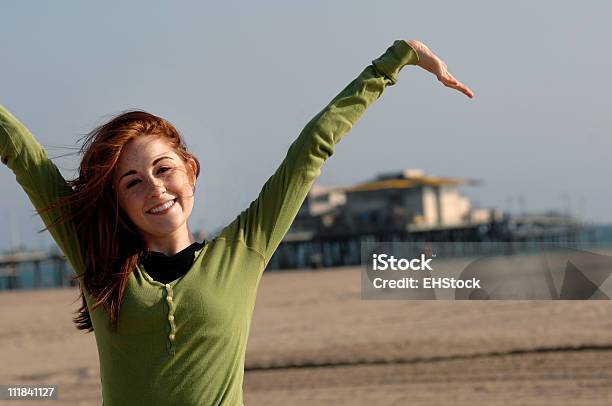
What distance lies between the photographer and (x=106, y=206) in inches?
80.9

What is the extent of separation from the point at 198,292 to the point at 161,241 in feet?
0.67

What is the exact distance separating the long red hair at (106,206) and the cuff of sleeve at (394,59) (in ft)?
1.66

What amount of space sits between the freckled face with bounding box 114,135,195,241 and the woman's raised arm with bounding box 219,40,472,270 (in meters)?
0.14

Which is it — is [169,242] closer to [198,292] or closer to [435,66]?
[198,292]

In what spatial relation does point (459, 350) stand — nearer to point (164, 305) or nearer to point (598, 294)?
point (598, 294)

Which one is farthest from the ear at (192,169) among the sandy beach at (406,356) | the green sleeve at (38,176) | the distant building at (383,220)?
the distant building at (383,220)

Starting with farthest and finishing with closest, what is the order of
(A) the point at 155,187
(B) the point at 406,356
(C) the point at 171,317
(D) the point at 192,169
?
(B) the point at 406,356
(D) the point at 192,169
(A) the point at 155,187
(C) the point at 171,317

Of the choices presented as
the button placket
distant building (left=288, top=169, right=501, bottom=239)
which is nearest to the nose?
the button placket

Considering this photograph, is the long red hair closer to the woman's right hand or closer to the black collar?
the black collar

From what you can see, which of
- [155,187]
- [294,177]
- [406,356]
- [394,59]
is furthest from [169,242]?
[406,356]

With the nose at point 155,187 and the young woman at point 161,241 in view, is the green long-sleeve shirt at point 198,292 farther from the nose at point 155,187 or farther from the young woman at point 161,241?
the nose at point 155,187

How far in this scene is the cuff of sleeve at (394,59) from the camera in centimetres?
217

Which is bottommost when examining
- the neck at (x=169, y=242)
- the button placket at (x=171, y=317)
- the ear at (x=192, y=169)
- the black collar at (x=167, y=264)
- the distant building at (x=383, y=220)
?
the distant building at (x=383, y=220)

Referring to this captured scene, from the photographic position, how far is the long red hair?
2002mm
